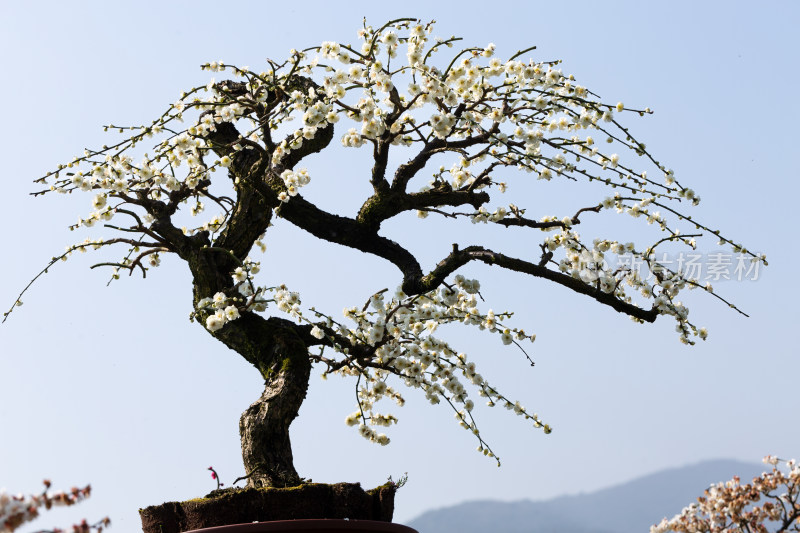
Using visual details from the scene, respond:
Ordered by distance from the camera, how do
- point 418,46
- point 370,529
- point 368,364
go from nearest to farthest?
point 370,529 < point 418,46 < point 368,364

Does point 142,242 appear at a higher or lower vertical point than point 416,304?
higher

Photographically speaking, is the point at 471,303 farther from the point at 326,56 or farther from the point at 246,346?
the point at 326,56

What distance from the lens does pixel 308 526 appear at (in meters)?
2.95

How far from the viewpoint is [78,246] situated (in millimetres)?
4148

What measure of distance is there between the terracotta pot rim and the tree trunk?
38cm

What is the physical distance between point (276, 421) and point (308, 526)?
2.30 ft

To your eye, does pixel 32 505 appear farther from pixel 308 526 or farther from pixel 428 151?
pixel 428 151

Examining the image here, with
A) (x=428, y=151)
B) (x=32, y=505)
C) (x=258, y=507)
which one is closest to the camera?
(x=32, y=505)

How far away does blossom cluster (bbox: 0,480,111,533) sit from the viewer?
1639mm

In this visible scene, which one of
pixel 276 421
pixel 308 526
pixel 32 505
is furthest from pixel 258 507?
pixel 32 505

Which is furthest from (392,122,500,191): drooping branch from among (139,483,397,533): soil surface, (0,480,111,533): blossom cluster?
(0,480,111,533): blossom cluster

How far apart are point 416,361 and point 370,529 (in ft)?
3.79

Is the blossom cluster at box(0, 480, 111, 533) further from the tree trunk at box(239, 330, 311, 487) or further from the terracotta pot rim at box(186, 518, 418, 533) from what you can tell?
the tree trunk at box(239, 330, 311, 487)

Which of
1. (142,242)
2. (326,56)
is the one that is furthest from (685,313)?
(142,242)
